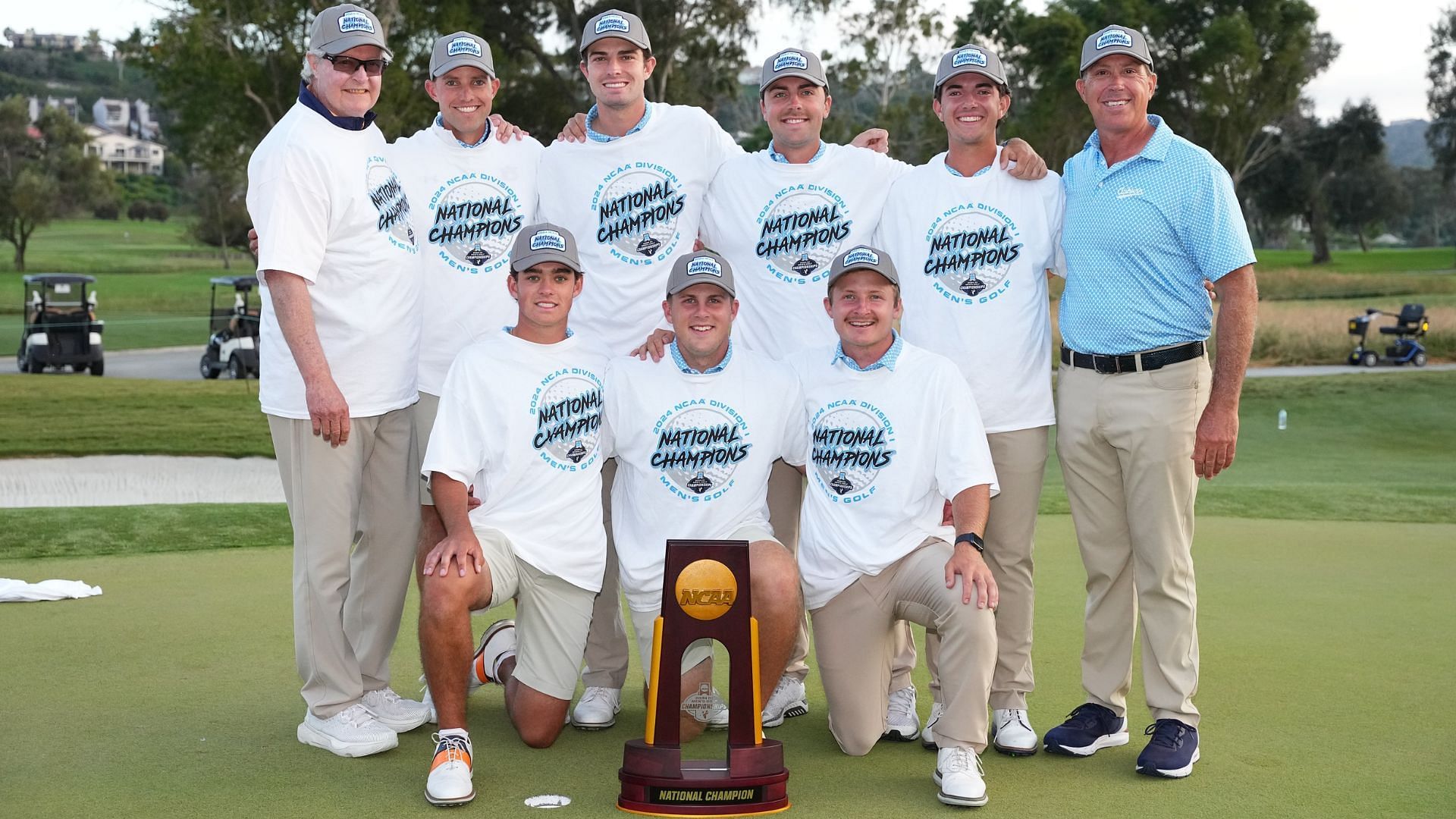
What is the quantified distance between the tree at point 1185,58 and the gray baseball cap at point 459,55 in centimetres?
3002

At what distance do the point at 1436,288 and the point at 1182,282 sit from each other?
35.7m

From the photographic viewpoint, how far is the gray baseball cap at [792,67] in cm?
485

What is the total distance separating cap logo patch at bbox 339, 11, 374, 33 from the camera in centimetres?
439

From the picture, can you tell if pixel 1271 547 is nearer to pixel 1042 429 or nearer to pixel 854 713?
pixel 1042 429

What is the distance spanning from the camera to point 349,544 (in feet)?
15.0

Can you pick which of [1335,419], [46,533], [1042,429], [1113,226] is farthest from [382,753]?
[1335,419]

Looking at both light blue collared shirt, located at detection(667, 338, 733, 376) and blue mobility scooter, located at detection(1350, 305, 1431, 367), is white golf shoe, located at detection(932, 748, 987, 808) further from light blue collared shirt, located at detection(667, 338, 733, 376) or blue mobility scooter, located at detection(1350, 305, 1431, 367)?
blue mobility scooter, located at detection(1350, 305, 1431, 367)

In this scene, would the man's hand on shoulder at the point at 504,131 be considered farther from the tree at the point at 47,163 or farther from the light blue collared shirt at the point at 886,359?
the tree at the point at 47,163

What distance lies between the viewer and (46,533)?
25.2 feet

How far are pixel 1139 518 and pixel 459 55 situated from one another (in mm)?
2805

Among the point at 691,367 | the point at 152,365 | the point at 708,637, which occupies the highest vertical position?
the point at 691,367

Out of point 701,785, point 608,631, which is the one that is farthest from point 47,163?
point 701,785

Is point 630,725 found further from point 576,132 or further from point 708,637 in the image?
point 576,132

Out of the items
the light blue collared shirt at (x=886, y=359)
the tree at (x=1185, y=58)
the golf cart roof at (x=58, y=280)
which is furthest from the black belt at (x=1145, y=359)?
the tree at (x=1185, y=58)
